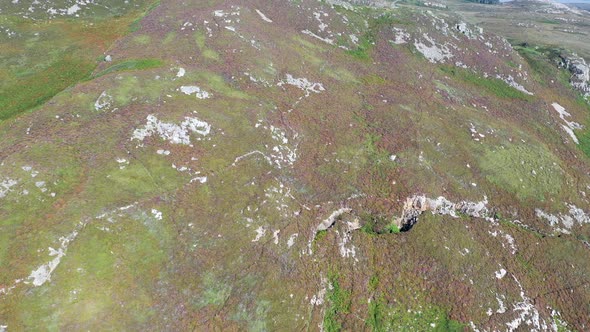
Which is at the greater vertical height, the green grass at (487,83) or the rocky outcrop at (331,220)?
the green grass at (487,83)

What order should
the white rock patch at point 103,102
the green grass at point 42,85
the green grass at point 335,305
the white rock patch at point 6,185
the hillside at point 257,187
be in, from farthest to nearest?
the green grass at point 42,85 < the white rock patch at point 103,102 < the green grass at point 335,305 < the white rock patch at point 6,185 < the hillside at point 257,187

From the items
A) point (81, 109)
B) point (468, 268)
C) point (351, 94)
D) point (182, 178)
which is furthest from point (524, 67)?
point (81, 109)

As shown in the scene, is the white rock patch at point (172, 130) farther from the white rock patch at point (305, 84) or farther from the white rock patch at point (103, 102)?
the white rock patch at point (305, 84)

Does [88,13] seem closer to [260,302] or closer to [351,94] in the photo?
[351,94]

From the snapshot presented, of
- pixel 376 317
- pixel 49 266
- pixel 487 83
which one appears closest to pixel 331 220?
pixel 376 317

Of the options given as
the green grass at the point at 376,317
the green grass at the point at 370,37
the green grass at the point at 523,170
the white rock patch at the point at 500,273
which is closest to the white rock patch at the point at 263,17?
the green grass at the point at 370,37

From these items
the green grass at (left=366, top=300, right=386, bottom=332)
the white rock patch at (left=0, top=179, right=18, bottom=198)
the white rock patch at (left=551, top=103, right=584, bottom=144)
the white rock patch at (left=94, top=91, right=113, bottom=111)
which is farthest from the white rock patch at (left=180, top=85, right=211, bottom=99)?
the white rock patch at (left=551, top=103, right=584, bottom=144)
